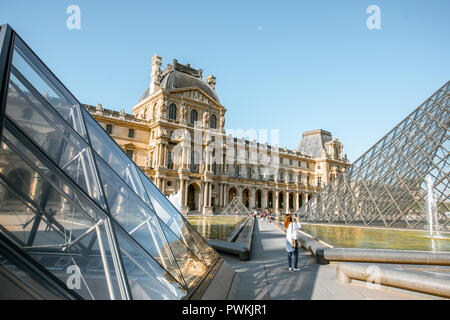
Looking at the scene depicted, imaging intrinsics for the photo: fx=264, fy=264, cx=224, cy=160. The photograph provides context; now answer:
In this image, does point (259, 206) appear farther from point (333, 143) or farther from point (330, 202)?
point (330, 202)

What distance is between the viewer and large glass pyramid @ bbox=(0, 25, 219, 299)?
6.57 feet

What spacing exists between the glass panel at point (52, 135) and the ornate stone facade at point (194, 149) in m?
32.2

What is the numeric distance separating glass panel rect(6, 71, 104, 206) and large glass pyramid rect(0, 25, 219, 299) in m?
0.01

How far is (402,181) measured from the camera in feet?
64.0

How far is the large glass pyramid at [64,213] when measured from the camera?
2004mm

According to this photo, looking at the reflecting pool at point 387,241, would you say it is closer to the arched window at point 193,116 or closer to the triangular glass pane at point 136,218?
the triangular glass pane at point 136,218

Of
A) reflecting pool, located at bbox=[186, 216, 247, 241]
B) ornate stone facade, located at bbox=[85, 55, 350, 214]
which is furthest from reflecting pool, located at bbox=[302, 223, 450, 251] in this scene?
ornate stone facade, located at bbox=[85, 55, 350, 214]

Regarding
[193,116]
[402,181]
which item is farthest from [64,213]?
[193,116]

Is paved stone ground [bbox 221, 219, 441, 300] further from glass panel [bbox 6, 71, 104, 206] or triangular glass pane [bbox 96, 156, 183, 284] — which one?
glass panel [bbox 6, 71, 104, 206]

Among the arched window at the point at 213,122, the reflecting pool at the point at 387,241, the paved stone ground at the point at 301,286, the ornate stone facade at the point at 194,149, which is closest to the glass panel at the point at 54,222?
the paved stone ground at the point at 301,286

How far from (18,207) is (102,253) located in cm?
75

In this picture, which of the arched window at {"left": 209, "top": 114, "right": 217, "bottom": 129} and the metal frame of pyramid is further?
the arched window at {"left": 209, "top": 114, "right": 217, "bottom": 129}
